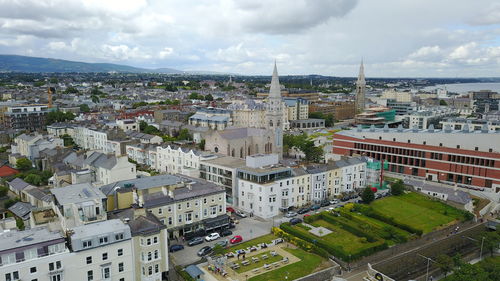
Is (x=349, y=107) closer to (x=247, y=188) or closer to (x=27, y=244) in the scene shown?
(x=247, y=188)

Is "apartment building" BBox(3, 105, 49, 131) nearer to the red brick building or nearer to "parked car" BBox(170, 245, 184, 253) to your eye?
"parked car" BBox(170, 245, 184, 253)

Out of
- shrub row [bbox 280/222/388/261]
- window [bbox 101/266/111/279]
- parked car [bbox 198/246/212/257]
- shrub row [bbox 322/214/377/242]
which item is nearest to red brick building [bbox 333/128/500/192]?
shrub row [bbox 322/214/377/242]

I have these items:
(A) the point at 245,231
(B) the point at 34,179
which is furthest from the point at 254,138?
(B) the point at 34,179

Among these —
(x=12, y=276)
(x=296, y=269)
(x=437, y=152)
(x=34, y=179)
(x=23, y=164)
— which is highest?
(x=437, y=152)

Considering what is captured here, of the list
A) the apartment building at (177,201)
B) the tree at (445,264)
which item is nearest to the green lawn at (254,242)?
the apartment building at (177,201)

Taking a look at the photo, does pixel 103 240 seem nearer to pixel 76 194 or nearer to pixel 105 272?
pixel 105 272

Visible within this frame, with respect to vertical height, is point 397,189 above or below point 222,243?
above

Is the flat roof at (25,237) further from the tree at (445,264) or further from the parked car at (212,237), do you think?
the tree at (445,264)
